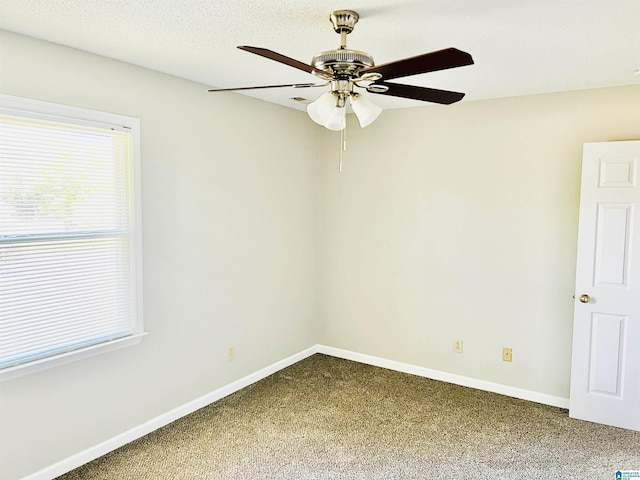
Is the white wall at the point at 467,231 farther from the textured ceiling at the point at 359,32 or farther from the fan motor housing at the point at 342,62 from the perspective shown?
the fan motor housing at the point at 342,62

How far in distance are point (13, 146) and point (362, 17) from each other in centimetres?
181

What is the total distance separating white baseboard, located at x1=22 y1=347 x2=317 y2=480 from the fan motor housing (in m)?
2.53

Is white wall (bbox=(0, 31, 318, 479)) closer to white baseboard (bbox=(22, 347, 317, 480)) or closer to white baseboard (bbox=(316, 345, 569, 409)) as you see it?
white baseboard (bbox=(22, 347, 317, 480))

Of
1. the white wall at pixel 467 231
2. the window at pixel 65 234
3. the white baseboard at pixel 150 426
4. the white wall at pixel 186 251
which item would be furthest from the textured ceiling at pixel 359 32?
the white baseboard at pixel 150 426

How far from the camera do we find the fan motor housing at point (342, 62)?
171 centimetres

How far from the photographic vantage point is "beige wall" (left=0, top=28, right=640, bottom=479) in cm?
270

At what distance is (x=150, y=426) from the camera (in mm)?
3059

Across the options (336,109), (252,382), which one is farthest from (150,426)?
(336,109)

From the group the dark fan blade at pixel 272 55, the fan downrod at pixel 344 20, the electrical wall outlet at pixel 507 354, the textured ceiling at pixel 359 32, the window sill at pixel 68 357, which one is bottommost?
the electrical wall outlet at pixel 507 354

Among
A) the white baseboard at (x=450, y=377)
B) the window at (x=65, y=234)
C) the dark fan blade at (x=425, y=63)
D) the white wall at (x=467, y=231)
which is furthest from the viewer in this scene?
the white baseboard at (x=450, y=377)

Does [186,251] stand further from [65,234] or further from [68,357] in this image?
[68,357]

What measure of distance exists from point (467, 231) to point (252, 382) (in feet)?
7.24

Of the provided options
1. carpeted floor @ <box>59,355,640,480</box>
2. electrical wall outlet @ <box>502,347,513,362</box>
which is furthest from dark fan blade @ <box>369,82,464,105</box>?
electrical wall outlet @ <box>502,347,513,362</box>

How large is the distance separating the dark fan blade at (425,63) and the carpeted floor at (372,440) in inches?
85.1
